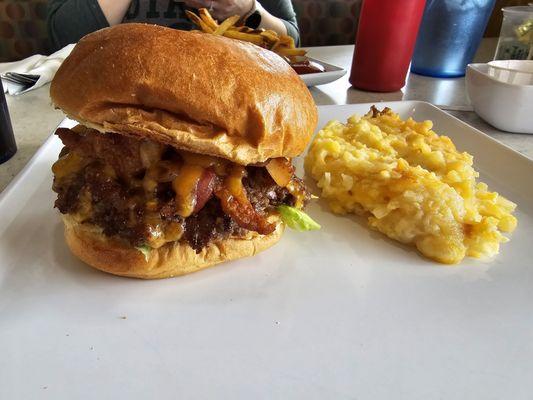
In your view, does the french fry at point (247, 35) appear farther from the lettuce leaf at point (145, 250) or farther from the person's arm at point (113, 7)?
the lettuce leaf at point (145, 250)

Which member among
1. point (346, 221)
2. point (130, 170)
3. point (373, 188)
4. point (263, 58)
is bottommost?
point (346, 221)

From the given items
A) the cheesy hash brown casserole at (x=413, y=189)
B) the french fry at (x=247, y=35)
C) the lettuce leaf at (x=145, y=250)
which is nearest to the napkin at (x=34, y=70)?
the french fry at (x=247, y=35)

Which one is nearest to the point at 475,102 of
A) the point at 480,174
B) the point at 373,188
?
the point at 480,174

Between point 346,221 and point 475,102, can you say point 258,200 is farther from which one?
point 475,102

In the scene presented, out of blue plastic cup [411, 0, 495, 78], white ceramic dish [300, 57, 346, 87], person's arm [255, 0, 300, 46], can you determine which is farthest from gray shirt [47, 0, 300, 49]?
blue plastic cup [411, 0, 495, 78]

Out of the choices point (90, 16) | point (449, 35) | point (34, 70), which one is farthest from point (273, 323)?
point (90, 16)

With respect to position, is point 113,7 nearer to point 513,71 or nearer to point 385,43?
point 385,43
